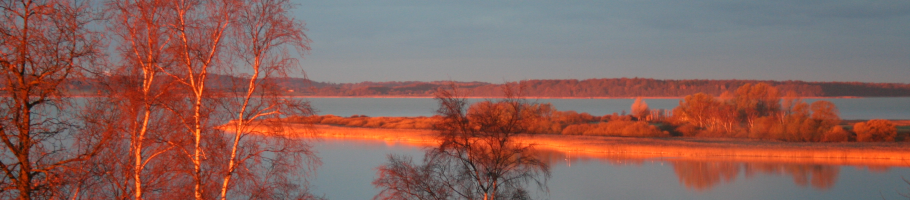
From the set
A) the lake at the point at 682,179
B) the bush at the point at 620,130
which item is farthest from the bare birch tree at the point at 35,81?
the bush at the point at 620,130

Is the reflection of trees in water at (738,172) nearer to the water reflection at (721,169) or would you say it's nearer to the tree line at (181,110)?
the water reflection at (721,169)

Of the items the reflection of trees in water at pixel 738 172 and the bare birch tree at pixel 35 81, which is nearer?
the bare birch tree at pixel 35 81

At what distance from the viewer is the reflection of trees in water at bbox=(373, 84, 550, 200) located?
53.8 ft

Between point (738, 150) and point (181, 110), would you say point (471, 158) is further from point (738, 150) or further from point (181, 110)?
point (738, 150)

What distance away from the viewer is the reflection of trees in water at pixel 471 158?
1639 cm

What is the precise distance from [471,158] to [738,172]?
58.6 ft

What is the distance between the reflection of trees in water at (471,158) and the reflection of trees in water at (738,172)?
1206cm

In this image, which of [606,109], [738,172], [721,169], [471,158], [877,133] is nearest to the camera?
[471,158]

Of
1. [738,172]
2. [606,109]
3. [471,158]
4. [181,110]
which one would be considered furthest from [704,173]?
[606,109]

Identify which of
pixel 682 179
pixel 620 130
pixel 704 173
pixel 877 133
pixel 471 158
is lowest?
pixel 682 179

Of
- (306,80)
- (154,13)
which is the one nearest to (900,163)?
(306,80)

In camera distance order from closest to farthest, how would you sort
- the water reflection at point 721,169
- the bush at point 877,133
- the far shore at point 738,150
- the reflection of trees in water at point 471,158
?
the reflection of trees in water at point 471,158 < the water reflection at point 721,169 < the far shore at point 738,150 < the bush at point 877,133

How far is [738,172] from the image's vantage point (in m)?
28.8

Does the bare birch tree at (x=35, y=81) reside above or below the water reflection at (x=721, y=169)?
above
